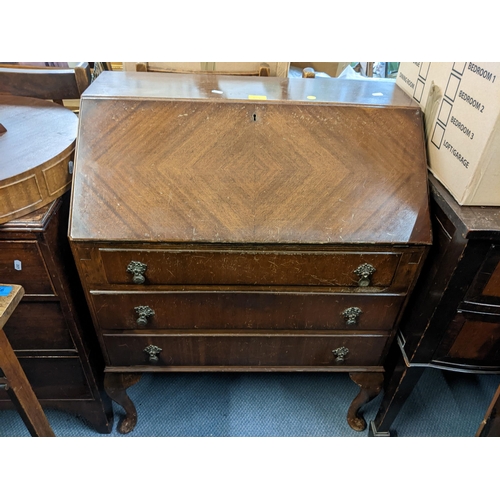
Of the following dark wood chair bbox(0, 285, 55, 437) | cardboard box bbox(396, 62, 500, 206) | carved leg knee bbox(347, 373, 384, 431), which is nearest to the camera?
dark wood chair bbox(0, 285, 55, 437)

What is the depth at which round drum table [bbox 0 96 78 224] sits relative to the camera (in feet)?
3.15

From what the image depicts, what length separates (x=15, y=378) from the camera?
894 mm

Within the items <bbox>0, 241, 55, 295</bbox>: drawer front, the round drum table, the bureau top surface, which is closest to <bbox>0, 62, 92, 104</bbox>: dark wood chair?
the round drum table

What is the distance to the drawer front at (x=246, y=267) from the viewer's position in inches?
41.8

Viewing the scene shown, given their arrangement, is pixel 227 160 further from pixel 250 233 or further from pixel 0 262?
pixel 0 262

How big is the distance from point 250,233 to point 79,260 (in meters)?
0.47

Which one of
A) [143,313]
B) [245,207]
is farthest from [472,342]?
[143,313]

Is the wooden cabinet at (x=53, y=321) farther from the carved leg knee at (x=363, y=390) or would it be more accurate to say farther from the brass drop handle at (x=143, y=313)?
the carved leg knee at (x=363, y=390)

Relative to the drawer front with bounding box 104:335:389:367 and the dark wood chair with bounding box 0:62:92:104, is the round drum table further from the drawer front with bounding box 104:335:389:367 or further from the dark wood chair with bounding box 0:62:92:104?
the drawer front with bounding box 104:335:389:367

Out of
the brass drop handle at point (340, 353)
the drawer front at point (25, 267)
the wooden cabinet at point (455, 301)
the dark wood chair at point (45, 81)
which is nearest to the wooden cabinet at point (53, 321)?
the drawer front at point (25, 267)

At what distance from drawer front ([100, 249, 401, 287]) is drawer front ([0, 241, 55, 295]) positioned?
0.55 ft

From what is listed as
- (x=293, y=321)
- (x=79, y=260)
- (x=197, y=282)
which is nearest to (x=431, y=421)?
(x=293, y=321)

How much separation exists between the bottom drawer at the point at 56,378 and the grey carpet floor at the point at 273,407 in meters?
0.25

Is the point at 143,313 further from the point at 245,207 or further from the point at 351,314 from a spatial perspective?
the point at 351,314
